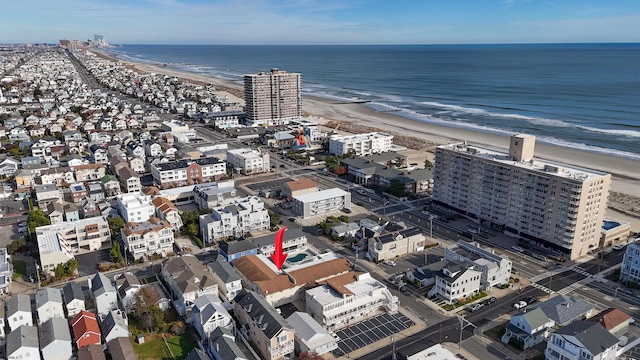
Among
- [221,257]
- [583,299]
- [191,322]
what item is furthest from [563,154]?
[191,322]

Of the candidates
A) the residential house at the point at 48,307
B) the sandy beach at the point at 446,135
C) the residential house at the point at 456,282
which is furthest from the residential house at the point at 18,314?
the sandy beach at the point at 446,135

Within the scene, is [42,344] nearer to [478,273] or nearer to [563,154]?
[478,273]

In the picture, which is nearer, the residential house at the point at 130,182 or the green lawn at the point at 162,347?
the green lawn at the point at 162,347

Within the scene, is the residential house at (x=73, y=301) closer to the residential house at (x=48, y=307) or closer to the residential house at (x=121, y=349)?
the residential house at (x=48, y=307)

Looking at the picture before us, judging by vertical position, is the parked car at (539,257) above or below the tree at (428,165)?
below

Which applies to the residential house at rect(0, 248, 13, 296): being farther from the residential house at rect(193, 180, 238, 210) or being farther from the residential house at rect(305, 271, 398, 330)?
the residential house at rect(305, 271, 398, 330)

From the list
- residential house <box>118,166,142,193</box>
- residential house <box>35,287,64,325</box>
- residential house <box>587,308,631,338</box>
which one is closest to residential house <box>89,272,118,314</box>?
A: residential house <box>35,287,64,325</box>
